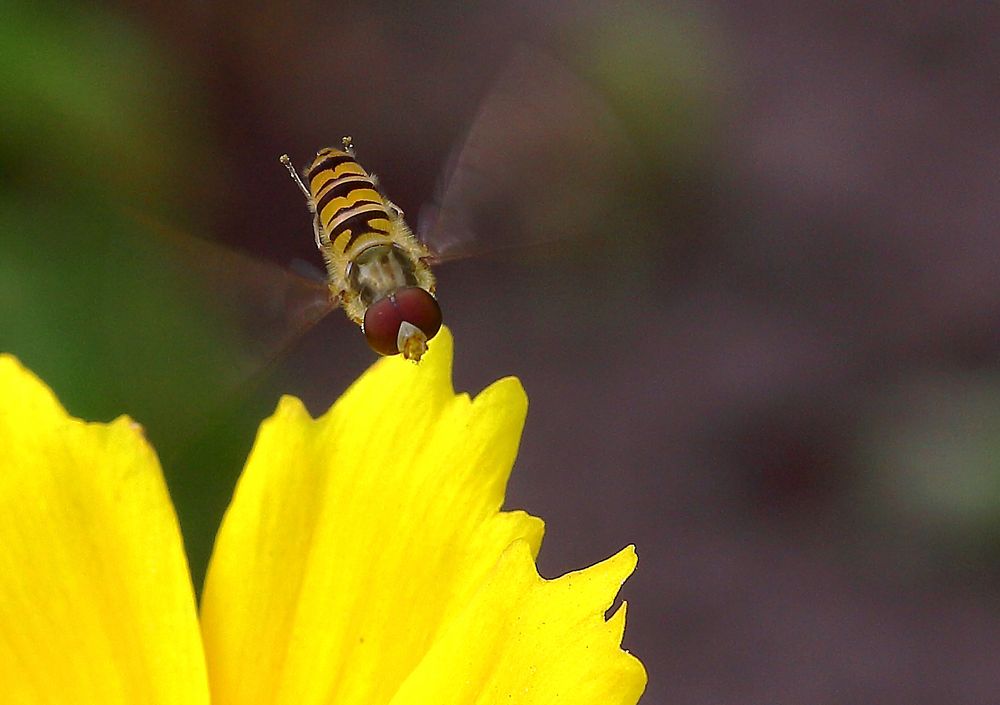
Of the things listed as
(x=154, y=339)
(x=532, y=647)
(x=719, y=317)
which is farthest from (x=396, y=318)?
(x=719, y=317)

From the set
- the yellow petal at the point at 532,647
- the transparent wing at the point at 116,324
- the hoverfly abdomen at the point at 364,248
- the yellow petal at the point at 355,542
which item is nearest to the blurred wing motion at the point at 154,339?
the transparent wing at the point at 116,324

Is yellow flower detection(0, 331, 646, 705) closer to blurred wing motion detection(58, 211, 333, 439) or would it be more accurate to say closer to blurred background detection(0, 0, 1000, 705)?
blurred wing motion detection(58, 211, 333, 439)

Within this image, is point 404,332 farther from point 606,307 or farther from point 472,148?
point 606,307

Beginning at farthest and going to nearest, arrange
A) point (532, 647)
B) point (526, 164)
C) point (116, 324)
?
1. point (116, 324)
2. point (526, 164)
3. point (532, 647)

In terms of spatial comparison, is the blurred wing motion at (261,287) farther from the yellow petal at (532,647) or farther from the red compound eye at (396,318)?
the yellow petal at (532,647)

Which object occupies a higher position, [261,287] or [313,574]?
[261,287]

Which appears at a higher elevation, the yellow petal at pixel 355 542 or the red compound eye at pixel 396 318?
the red compound eye at pixel 396 318

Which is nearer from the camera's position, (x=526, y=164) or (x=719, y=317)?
(x=526, y=164)

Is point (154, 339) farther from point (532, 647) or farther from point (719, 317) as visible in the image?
point (719, 317)
